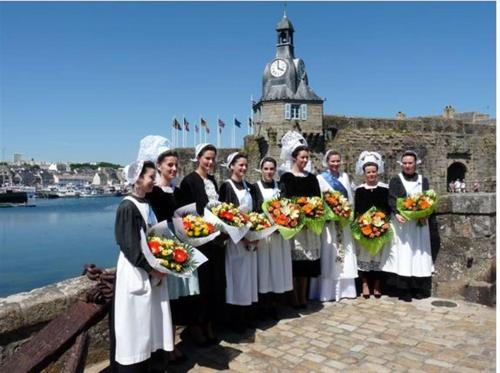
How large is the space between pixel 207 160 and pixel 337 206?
166 cm

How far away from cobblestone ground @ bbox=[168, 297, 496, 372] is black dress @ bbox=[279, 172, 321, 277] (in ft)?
1.49

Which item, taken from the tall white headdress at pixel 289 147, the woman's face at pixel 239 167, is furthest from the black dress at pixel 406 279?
the woman's face at pixel 239 167

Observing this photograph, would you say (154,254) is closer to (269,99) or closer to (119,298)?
(119,298)

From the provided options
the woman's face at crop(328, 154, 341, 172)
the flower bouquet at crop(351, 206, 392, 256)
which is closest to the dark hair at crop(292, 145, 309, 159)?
the woman's face at crop(328, 154, 341, 172)

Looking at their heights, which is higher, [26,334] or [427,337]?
[26,334]

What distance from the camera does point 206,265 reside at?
12.6 ft

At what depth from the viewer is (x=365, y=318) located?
443 cm

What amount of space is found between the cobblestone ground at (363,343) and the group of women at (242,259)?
250 mm

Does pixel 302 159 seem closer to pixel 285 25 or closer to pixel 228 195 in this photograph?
pixel 228 195

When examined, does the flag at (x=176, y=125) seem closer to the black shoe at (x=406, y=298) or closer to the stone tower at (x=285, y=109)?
the stone tower at (x=285, y=109)

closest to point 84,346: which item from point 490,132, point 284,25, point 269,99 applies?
point 269,99

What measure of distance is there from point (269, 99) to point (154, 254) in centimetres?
2542

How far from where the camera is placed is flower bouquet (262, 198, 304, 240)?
4.17 meters

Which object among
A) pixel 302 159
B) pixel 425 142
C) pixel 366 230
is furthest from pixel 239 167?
pixel 425 142
